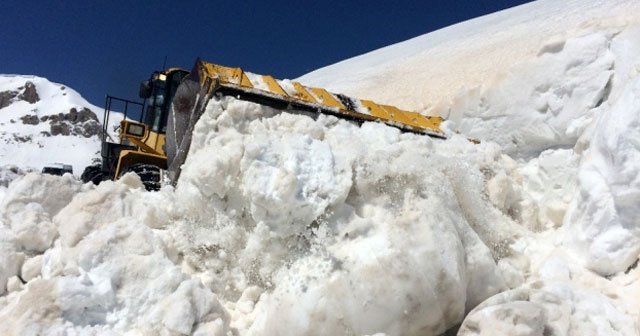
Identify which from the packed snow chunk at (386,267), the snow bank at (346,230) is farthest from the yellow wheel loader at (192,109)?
the packed snow chunk at (386,267)

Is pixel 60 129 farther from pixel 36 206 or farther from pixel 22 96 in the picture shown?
pixel 36 206

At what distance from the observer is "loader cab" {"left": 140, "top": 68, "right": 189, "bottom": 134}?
6352 mm

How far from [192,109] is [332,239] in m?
2.08

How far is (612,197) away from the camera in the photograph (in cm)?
358

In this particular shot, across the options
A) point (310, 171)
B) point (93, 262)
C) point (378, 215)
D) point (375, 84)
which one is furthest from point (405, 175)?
point (375, 84)

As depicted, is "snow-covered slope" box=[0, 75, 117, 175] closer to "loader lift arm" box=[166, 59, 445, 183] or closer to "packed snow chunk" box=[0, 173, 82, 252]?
"loader lift arm" box=[166, 59, 445, 183]

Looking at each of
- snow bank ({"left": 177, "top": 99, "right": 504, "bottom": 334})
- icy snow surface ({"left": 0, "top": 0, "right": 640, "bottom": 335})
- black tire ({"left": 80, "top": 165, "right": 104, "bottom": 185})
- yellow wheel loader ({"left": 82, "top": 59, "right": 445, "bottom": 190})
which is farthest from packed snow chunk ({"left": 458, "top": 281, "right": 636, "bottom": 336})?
black tire ({"left": 80, "top": 165, "right": 104, "bottom": 185})

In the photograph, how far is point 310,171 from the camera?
3496mm

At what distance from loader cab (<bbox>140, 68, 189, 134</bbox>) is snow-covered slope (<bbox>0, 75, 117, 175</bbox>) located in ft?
99.2

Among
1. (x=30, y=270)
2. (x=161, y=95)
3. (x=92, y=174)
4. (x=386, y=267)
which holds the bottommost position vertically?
(x=92, y=174)

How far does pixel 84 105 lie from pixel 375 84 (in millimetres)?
38728

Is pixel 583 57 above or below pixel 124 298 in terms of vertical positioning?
above

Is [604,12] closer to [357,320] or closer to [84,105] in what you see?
[357,320]

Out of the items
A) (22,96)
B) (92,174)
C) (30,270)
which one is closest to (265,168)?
(30,270)
